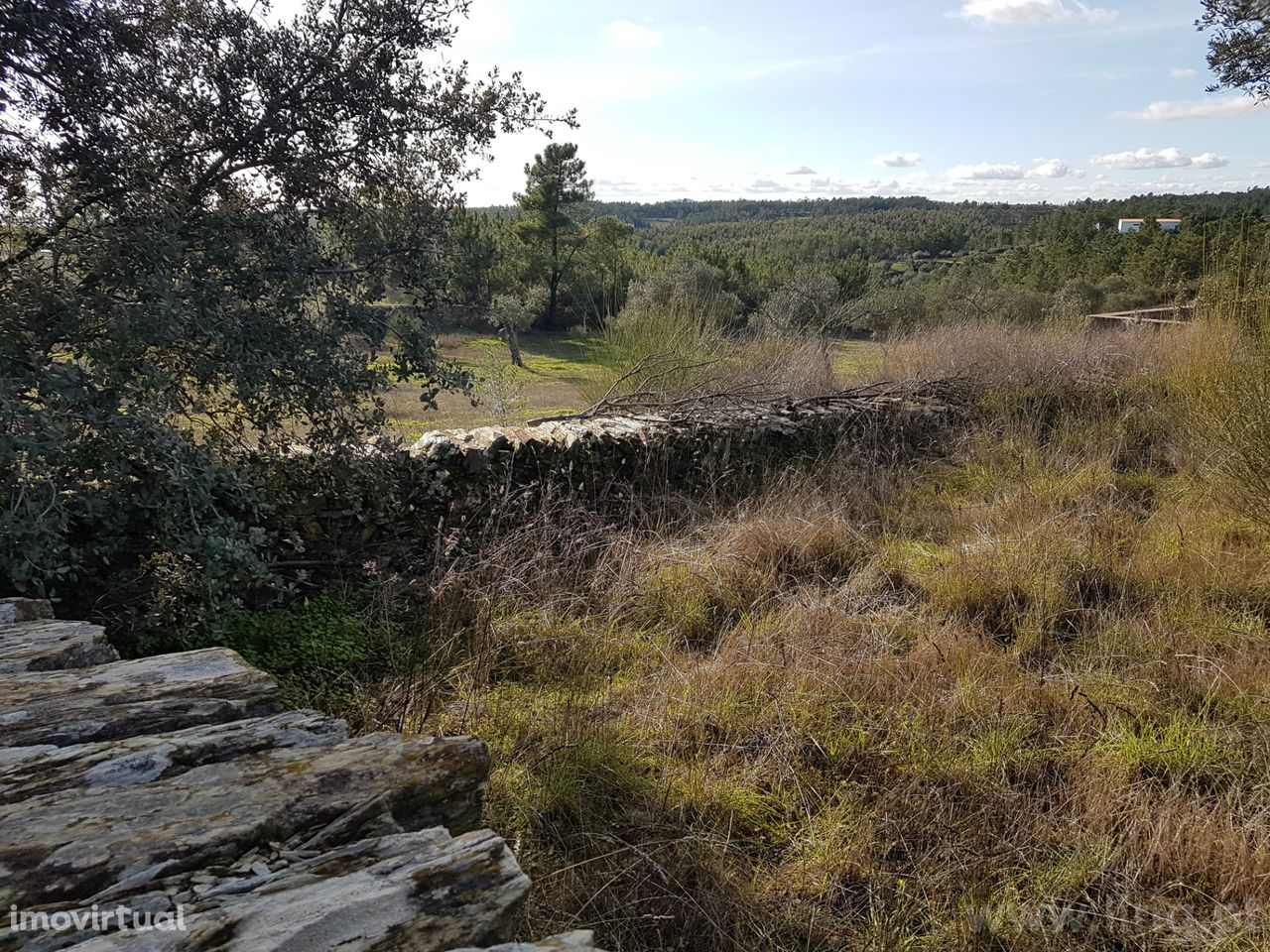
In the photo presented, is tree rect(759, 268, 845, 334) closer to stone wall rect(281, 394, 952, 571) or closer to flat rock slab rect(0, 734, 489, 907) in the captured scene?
stone wall rect(281, 394, 952, 571)

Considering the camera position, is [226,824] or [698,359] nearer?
[226,824]

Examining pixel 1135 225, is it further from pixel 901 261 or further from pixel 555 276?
pixel 555 276

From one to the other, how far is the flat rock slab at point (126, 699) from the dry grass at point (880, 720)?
111 cm

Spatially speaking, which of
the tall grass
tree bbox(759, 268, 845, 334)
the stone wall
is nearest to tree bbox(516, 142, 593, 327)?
tree bbox(759, 268, 845, 334)

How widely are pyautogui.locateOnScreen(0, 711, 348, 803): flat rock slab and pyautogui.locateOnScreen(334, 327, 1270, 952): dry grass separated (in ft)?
3.53

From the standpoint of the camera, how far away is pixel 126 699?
4.95 ft

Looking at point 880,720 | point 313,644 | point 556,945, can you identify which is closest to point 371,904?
Answer: point 556,945

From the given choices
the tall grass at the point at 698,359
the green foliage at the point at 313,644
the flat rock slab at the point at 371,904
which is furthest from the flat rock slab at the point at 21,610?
the tall grass at the point at 698,359

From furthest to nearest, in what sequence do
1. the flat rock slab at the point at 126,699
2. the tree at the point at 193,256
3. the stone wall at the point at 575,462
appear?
the stone wall at the point at 575,462 → the tree at the point at 193,256 → the flat rock slab at the point at 126,699

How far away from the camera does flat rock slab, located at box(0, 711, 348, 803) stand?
1.23 metres

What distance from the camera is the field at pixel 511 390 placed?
5915 millimetres

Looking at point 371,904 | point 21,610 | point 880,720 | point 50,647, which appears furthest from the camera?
point 880,720

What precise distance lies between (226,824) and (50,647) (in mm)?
1056

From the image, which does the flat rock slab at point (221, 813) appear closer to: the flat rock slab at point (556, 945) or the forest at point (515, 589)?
the forest at point (515, 589)
